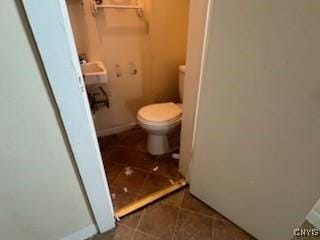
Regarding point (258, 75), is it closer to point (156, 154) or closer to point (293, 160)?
point (293, 160)

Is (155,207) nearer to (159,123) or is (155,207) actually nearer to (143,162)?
(143,162)

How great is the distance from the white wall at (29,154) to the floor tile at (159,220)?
1.26 feet

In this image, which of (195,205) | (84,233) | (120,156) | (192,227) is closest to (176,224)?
(192,227)

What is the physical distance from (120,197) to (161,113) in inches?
29.2

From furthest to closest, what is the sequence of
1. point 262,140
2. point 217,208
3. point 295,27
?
point 217,208
point 262,140
point 295,27

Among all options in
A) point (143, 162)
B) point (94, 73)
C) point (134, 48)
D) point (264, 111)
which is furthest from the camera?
point (134, 48)

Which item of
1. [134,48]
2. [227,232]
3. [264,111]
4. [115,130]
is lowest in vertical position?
[227,232]

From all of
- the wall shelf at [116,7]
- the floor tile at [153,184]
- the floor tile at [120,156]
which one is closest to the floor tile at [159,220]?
the floor tile at [153,184]

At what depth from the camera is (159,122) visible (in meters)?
1.60

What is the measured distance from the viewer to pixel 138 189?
4.95 ft

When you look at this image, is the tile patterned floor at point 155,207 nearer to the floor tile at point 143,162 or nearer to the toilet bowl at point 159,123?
the floor tile at point 143,162

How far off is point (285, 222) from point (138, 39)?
5.81 feet

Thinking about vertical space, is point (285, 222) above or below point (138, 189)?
above

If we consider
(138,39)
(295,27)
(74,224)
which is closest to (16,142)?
(74,224)
